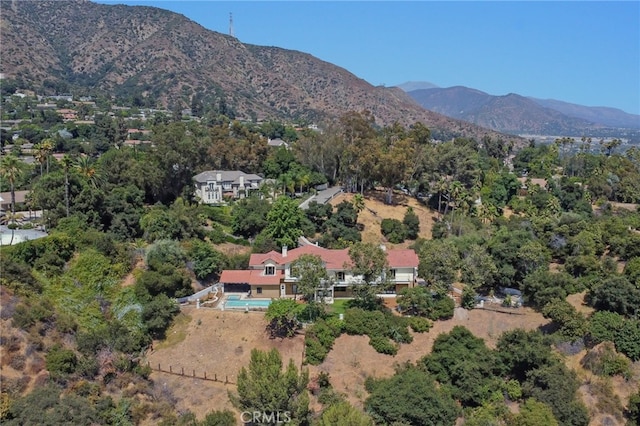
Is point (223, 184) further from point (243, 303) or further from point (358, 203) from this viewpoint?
point (243, 303)

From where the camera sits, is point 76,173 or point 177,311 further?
point 76,173

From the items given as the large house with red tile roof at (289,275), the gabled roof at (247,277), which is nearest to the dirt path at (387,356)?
the large house with red tile roof at (289,275)

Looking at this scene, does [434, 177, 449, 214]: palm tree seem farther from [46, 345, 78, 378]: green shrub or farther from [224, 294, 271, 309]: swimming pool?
[46, 345, 78, 378]: green shrub

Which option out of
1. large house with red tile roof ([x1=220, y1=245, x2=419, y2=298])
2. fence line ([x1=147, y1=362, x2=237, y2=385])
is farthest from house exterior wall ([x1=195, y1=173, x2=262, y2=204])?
fence line ([x1=147, y1=362, x2=237, y2=385])

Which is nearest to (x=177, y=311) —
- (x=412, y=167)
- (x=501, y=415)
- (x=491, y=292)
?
(x=501, y=415)

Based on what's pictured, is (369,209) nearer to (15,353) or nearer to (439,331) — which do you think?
(439,331)

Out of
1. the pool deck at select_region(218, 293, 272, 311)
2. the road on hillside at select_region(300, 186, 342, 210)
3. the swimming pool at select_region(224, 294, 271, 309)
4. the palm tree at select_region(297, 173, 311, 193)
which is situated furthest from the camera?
the palm tree at select_region(297, 173, 311, 193)
